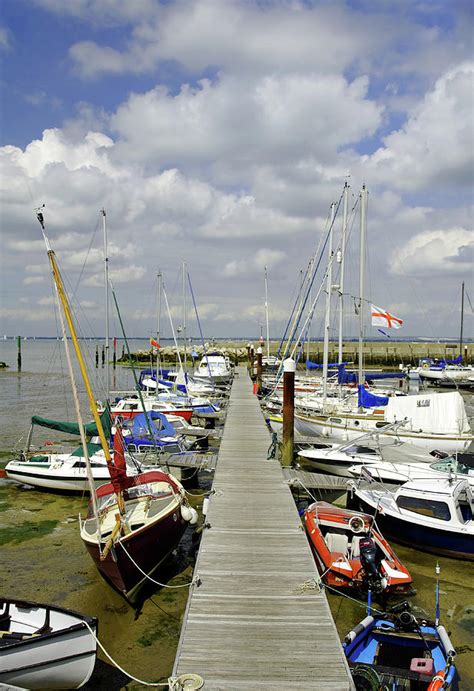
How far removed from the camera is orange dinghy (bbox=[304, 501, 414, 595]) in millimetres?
11266

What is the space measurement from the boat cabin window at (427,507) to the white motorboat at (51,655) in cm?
881

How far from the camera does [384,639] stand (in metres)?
8.67

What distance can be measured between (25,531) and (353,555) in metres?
9.25

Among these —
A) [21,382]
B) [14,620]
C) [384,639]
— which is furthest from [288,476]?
[21,382]

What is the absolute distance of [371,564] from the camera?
37.3 feet

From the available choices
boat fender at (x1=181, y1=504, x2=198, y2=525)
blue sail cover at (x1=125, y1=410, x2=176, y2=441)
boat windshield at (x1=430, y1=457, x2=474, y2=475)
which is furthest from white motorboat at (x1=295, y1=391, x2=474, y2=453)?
boat fender at (x1=181, y1=504, x2=198, y2=525)

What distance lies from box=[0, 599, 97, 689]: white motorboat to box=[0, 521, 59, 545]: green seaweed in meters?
6.80

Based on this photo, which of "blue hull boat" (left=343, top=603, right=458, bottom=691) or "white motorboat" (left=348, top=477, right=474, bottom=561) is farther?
"white motorboat" (left=348, top=477, right=474, bottom=561)

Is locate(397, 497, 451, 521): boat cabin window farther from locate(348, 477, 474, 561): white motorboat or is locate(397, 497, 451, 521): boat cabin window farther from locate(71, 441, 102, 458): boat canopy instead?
locate(71, 441, 102, 458): boat canopy

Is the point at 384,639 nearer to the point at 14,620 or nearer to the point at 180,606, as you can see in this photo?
the point at 180,606

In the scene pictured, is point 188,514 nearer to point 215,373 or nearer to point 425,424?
point 425,424

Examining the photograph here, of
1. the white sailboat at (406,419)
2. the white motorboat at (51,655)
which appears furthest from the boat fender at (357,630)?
the white sailboat at (406,419)

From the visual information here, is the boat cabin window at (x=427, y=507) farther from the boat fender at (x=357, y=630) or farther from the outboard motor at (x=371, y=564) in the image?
the boat fender at (x=357, y=630)

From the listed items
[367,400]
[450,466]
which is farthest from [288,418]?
[367,400]
